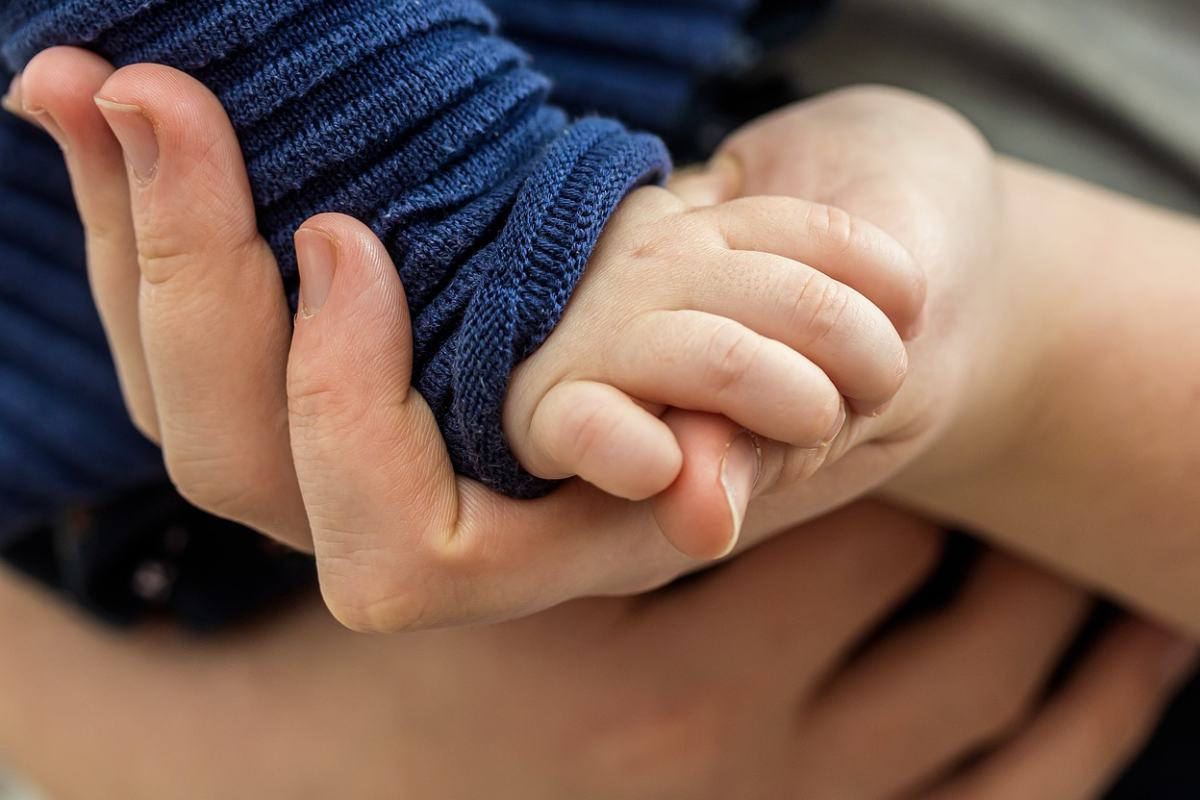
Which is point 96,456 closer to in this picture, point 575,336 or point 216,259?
point 216,259

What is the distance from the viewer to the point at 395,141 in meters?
0.43

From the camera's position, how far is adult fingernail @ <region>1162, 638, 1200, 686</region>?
73 cm

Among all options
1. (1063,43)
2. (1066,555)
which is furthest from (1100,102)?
(1066,555)

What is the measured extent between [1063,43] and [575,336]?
1.93ft

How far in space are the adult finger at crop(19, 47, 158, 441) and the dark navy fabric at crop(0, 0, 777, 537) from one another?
0.02m

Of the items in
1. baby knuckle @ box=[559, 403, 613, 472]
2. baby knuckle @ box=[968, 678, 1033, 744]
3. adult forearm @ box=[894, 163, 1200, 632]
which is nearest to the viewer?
baby knuckle @ box=[559, 403, 613, 472]

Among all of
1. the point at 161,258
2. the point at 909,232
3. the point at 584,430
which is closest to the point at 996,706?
the point at 909,232

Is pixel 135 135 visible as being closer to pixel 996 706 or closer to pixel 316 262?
pixel 316 262

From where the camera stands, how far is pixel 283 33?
422mm

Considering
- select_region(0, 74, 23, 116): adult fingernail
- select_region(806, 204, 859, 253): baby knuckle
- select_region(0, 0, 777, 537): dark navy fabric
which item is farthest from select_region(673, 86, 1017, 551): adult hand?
select_region(0, 74, 23, 116): adult fingernail

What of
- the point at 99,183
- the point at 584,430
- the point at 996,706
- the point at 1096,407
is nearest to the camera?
the point at 584,430

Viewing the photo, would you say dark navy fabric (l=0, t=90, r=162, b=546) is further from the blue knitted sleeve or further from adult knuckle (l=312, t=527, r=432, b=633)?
adult knuckle (l=312, t=527, r=432, b=633)

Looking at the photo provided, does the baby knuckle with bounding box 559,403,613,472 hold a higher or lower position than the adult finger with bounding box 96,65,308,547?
higher

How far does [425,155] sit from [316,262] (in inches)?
2.8
